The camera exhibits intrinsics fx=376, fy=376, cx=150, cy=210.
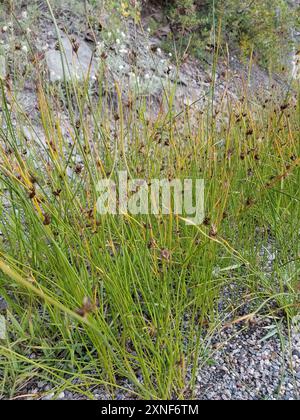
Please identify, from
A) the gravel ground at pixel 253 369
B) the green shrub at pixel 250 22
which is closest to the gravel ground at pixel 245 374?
the gravel ground at pixel 253 369

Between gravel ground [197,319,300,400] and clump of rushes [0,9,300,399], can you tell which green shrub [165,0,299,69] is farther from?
gravel ground [197,319,300,400]

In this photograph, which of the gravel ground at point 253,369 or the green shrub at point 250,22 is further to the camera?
the green shrub at point 250,22

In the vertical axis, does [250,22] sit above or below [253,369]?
above

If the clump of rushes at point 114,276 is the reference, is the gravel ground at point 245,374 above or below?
below

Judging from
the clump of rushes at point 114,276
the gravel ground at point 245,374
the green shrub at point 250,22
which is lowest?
the gravel ground at point 245,374

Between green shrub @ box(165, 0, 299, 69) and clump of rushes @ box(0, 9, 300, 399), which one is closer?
clump of rushes @ box(0, 9, 300, 399)

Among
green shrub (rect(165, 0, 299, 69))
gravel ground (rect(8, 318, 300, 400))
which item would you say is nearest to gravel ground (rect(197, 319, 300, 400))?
gravel ground (rect(8, 318, 300, 400))

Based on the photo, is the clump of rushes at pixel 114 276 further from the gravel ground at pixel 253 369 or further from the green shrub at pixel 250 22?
the green shrub at pixel 250 22

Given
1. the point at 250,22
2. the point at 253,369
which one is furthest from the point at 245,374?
the point at 250,22

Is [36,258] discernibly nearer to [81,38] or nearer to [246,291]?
[246,291]

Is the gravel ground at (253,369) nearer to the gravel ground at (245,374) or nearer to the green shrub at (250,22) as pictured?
the gravel ground at (245,374)

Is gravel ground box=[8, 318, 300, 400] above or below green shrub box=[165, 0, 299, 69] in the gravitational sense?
below

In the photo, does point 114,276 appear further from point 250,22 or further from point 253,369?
point 250,22
